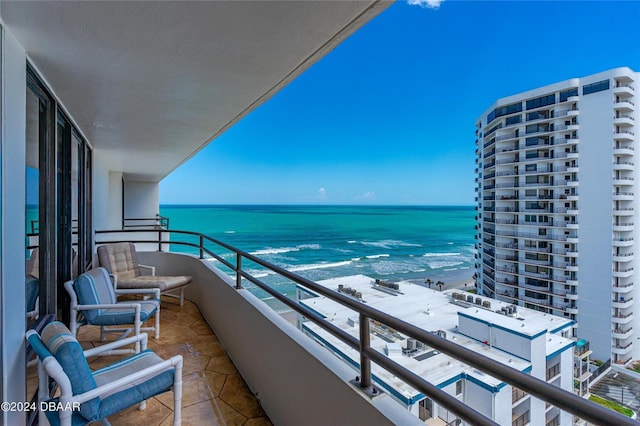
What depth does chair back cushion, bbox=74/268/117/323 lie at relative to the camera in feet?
8.26

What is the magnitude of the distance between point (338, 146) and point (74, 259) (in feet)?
96.9

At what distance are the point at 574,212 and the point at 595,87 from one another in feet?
12.3

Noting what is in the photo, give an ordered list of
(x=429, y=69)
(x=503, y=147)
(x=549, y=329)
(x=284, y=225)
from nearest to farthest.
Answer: (x=549, y=329) < (x=503, y=147) < (x=429, y=69) < (x=284, y=225)

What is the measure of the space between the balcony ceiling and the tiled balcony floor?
2248mm

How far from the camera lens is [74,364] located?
1.27 m

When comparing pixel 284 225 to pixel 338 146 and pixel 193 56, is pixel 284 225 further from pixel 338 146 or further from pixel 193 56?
pixel 193 56

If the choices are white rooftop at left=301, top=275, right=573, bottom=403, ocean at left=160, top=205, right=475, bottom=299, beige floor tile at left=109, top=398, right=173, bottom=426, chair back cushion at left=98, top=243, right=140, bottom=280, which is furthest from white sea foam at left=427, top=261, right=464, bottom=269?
beige floor tile at left=109, top=398, right=173, bottom=426

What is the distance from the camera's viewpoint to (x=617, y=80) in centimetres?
770

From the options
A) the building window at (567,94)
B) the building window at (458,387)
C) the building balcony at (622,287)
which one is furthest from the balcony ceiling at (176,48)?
the building window at (567,94)

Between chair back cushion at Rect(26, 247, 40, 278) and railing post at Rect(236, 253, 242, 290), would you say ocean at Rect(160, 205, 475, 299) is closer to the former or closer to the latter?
railing post at Rect(236, 253, 242, 290)

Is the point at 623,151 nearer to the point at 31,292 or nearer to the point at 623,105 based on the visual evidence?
the point at 623,105

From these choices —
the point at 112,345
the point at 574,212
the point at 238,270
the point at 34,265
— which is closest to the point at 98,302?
the point at 34,265

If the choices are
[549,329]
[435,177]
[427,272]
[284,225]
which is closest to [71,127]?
[549,329]

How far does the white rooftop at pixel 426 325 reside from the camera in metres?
1.56
